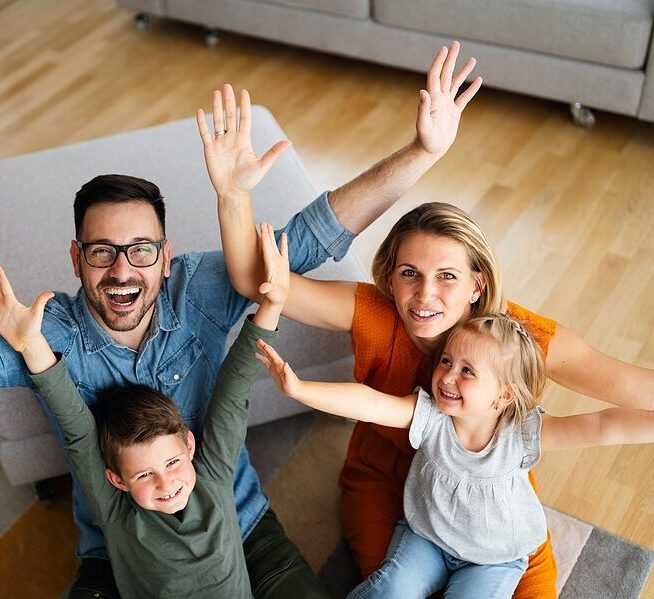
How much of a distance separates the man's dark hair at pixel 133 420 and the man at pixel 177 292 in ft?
0.22

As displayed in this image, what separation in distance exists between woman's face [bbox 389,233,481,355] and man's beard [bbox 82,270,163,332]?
0.47 m

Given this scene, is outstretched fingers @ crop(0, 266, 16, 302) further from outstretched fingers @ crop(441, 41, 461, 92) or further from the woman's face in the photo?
outstretched fingers @ crop(441, 41, 461, 92)

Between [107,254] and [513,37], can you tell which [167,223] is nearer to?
[107,254]

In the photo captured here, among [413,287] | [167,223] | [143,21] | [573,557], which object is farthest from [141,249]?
[143,21]

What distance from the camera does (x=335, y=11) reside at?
11.2ft

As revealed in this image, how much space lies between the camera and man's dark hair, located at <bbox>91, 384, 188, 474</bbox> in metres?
1.61

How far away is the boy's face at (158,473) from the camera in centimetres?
161

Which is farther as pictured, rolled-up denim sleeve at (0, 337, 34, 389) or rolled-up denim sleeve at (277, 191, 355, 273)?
rolled-up denim sleeve at (277, 191, 355, 273)

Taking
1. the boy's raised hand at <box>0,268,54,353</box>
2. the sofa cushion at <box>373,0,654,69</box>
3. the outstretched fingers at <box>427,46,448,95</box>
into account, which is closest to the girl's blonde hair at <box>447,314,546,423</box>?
the outstretched fingers at <box>427,46,448,95</box>

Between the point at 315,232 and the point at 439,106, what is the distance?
0.34m

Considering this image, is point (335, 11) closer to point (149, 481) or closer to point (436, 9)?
point (436, 9)

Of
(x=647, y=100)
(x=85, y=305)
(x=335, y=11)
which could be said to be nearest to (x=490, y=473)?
(x=85, y=305)

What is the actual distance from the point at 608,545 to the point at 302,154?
71.3 inches

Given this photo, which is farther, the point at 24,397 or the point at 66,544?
the point at 66,544
